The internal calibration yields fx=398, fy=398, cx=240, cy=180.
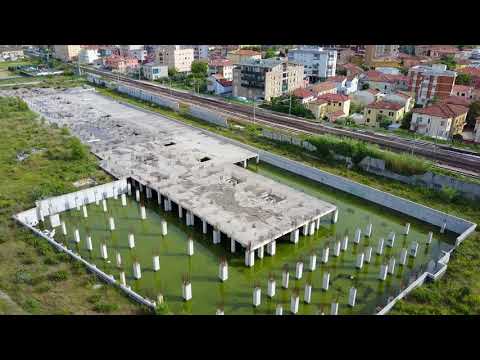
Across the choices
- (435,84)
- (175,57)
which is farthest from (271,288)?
(175,57)

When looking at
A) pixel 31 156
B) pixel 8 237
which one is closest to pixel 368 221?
pixel 8 237

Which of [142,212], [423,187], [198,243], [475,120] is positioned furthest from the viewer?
[475,120]

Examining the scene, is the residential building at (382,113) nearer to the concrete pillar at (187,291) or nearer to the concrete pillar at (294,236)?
the concrete pillar at (294,236)

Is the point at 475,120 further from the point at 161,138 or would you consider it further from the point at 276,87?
the point at 161,138

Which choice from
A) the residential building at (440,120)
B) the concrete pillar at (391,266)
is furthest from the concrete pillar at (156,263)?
the residential building at (440,120)

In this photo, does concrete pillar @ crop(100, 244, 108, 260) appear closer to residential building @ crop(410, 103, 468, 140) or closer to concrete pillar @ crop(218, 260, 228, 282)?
concrete pillar @ crop(218, 260, 228, 282)

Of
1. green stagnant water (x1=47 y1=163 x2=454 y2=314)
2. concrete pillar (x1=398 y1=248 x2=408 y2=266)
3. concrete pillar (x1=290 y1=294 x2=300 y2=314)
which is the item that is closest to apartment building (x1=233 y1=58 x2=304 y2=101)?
green stagnant water (x1=47 y1=163 x2=454 y2=314)
